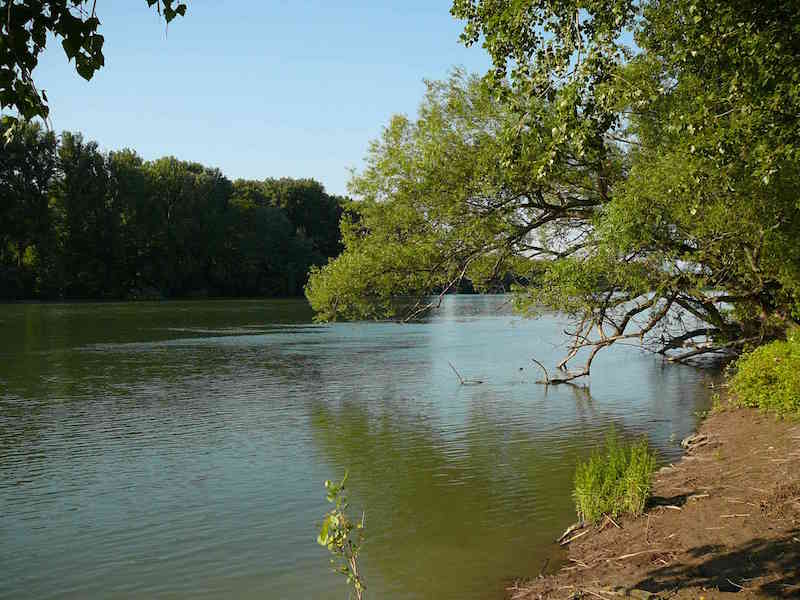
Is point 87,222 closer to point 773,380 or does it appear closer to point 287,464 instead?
point 287,464

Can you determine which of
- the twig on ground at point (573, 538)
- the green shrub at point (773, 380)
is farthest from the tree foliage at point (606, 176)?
the twig on ground at point (573, 538)

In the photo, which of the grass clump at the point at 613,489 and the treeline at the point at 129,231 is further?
the treeline at the point at 129,231

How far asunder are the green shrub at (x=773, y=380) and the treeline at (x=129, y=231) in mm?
89078

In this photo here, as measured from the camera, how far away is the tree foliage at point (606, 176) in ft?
29.2

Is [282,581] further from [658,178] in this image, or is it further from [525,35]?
[658,178]

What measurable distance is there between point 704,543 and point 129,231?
102865 millimetres

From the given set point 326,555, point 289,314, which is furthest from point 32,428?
point 289,314

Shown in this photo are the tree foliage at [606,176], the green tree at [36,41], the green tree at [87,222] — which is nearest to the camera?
the green tree at [36,41]

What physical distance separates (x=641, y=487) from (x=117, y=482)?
8.86m

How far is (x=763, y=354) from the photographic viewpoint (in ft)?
48.3

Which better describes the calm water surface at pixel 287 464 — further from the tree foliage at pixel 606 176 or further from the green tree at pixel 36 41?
the green tree at pixel 36 41

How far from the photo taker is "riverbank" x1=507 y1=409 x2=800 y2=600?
22.3 feet

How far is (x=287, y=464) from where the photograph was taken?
1462 cm

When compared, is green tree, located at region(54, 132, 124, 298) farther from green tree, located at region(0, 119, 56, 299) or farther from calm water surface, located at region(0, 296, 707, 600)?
calm water surface, located at region(0, 296, 707, 600)
